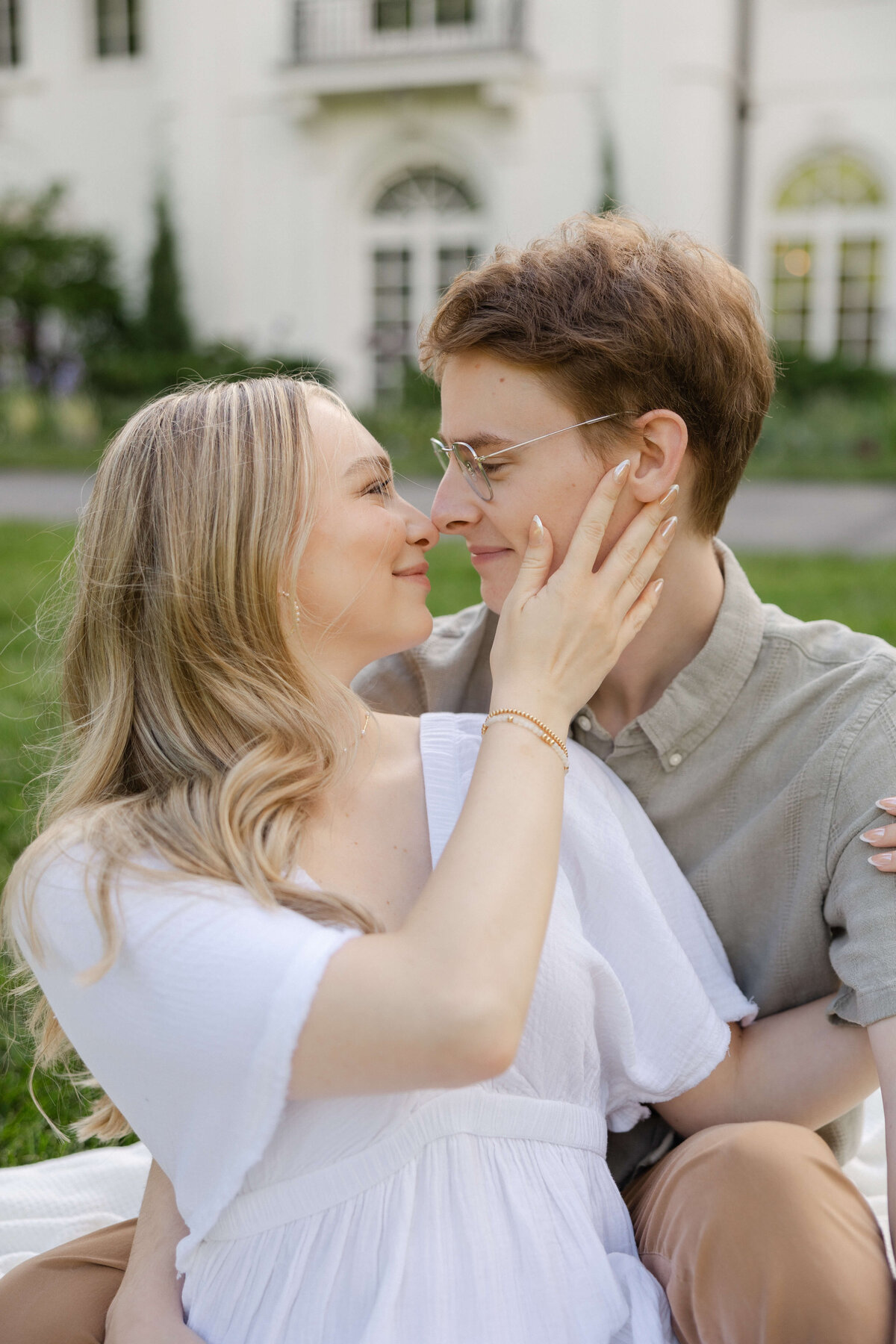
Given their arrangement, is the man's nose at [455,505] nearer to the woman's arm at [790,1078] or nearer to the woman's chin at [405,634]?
the woman's chin at [405,634]

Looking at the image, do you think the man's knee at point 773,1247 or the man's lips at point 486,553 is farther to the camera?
the man's lips at point 486,553

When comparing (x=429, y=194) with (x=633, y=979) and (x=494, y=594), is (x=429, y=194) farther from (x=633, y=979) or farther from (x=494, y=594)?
(x=633, y=979)

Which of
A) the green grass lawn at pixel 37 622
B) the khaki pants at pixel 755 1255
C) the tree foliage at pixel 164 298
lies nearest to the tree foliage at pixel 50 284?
the tree foliage at pixel 164 298

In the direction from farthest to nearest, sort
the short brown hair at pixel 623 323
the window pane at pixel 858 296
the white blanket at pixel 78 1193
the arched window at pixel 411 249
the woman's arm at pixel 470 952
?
the arched window at pixel 411 249
the window pane at pixel 858 296
the white blanket at pixel 78 1193
the short brown hair at pixel 623 323
the woman's arm at pixel 470 952

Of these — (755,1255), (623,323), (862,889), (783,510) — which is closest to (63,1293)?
(755,1255)

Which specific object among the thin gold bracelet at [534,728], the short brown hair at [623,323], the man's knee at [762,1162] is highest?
the short brown hair at [623,323]

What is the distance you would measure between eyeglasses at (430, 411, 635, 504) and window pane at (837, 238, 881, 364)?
46.4ft

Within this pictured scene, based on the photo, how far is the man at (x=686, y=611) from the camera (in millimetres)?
2078

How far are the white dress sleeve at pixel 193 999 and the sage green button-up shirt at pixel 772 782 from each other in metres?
0.68

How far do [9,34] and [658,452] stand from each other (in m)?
18.8

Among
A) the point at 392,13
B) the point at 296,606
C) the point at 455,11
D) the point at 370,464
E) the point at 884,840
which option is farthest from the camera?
the point at 392,13

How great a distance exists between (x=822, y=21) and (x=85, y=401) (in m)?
9.87

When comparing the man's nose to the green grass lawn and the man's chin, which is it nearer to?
the man's chin

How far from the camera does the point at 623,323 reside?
2.15 meters
